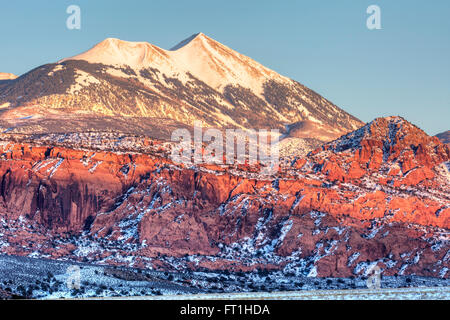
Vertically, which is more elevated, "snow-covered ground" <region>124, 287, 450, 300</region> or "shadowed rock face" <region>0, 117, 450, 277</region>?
"shadowed rock face" <region>0, 117, 450, 277</region>

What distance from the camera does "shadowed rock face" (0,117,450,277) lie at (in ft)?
359

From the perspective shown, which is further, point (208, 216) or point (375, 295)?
point (208, 216)

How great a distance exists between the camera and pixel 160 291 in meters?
86.6

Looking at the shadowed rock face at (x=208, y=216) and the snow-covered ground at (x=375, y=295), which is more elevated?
the shadowed rock face at (x=208, y=216)

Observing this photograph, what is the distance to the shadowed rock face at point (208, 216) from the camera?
109562 millimetres

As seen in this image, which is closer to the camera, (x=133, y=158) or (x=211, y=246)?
(x=211, y=246)

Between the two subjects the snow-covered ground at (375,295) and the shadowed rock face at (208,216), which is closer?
the snow-covered ground at (375,295)

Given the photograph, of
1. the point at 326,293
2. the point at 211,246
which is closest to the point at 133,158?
the point at 211,246

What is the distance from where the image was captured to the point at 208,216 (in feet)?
384

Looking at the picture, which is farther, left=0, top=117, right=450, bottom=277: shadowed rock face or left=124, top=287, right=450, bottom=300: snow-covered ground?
left=0, top=117, right=450, bottom=277: shadowed rock face

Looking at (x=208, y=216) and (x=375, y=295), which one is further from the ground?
(x=208, y=216)

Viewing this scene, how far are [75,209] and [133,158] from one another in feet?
38.2
